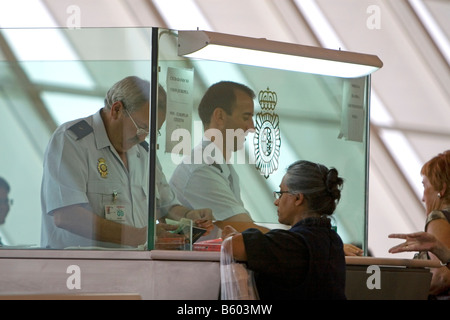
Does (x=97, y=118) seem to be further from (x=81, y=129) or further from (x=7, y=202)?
(x=7, y=202)

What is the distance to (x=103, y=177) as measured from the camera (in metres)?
3.43

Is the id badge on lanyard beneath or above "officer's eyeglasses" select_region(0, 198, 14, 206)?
beneath

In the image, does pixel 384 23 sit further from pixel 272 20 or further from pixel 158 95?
pixel 158 95

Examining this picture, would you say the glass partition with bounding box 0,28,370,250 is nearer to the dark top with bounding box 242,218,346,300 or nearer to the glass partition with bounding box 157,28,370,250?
the glass partition with bounding box 157,28,370,250

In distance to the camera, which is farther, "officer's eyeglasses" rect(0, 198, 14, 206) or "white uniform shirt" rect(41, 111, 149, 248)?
"officer's eyeglasses" rect(0, 198, 14, 206)

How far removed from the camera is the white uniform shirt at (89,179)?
11.1ft

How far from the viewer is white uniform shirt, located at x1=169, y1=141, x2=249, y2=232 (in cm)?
357

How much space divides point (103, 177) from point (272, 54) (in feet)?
3.04

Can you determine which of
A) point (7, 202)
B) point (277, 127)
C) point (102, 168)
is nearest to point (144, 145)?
point (102, 168)

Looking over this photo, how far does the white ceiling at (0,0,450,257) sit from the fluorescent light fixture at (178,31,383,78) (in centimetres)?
356

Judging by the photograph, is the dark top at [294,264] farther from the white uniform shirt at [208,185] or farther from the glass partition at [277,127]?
the white uniform shirt at [208,185]

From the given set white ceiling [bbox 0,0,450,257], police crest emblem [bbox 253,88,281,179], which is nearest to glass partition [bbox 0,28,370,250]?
police crest emblem [bbox 253,88,281,179]

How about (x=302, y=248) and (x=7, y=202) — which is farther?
(x=7, y=202)

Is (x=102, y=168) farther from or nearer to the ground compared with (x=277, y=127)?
nearer to the ground
